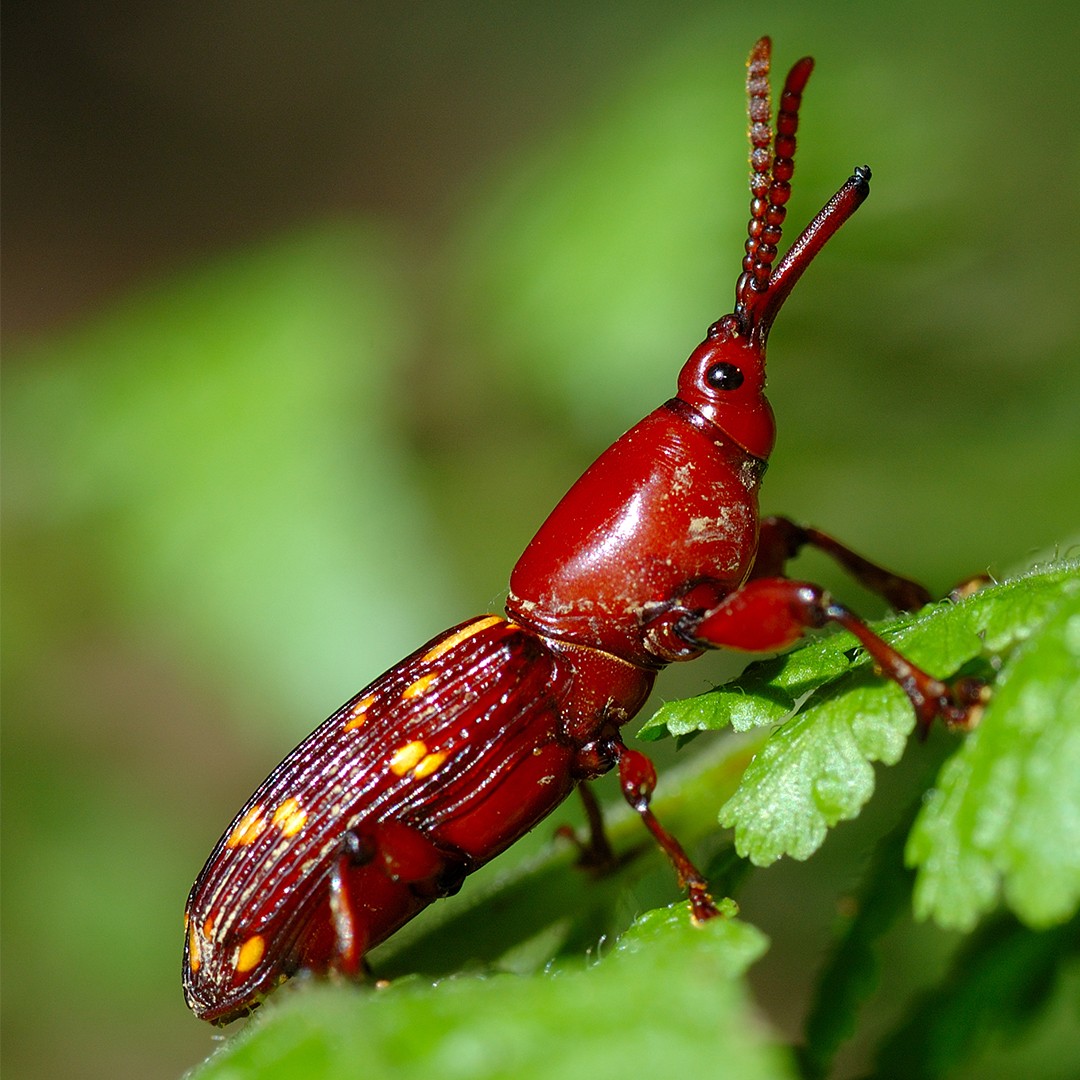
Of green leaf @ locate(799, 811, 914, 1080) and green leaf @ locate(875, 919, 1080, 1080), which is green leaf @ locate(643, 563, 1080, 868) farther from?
green leaf @ locate(875, 919, 1080, 1080)

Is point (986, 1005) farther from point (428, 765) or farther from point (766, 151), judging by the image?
point (766, 151)

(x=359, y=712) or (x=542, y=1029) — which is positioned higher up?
(x=359, y=712)

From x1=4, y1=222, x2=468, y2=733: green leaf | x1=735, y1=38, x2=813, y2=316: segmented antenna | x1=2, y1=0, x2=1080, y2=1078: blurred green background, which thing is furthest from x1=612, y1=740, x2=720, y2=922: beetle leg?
x1=4, y1=222, x2=468, y2=733: green leaf

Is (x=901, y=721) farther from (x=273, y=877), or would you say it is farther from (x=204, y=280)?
(x=204, y=280)

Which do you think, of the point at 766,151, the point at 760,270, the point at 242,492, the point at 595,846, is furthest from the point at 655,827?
the point at 242,492

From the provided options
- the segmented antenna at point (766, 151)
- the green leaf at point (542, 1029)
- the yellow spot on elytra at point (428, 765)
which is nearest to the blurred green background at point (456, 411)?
the segmented antenna at point (766, 151)

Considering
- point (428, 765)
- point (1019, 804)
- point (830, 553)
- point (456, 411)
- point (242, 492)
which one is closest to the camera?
point (1019, 804)

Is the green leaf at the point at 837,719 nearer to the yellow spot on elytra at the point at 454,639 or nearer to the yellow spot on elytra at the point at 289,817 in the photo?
the yellow spot on elytra at the point at 454,639
